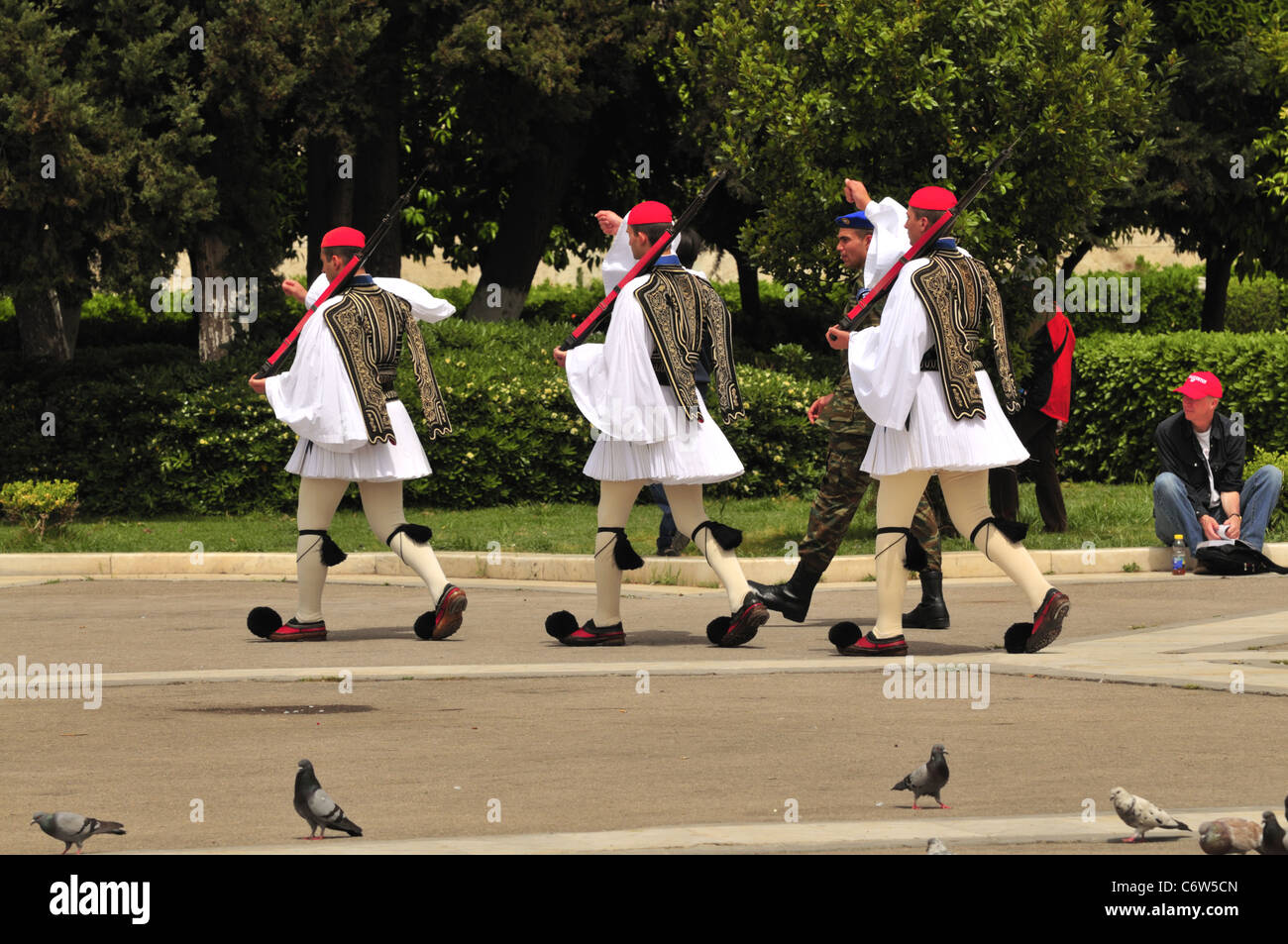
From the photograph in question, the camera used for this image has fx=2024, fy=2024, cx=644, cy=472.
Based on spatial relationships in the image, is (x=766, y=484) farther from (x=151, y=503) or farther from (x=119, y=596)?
(x=119, y=596)

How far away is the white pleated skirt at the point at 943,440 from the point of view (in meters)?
9.76

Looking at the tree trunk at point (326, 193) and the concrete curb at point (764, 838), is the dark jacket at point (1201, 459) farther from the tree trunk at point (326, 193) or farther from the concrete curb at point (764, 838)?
the tree trunk at point (326, 193)

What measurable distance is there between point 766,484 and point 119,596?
796 cm

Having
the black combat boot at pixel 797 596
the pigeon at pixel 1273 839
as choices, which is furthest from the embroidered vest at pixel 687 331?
the pigeon at pixel 1273 839

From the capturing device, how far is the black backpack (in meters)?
14.4

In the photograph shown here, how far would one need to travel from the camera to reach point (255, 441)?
19.7 m

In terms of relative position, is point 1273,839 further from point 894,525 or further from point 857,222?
point 857,222

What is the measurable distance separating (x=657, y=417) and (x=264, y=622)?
2554 millimetres

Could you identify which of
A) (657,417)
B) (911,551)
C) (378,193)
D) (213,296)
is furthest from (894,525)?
(378,193)

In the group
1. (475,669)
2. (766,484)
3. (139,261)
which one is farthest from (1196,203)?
(475,669)

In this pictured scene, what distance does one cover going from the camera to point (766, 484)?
20.5 m

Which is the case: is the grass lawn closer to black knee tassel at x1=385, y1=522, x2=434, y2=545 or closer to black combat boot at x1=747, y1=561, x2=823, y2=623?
black combat boot at x1=747, y1=561, x2=823, y2=623

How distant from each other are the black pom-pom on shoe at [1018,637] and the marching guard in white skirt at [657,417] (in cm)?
129

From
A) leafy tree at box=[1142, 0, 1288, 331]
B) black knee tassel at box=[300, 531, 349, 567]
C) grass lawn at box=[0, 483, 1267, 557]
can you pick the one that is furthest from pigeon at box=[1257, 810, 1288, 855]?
leafy tree at box=[1142, 0, 1288, 331]
